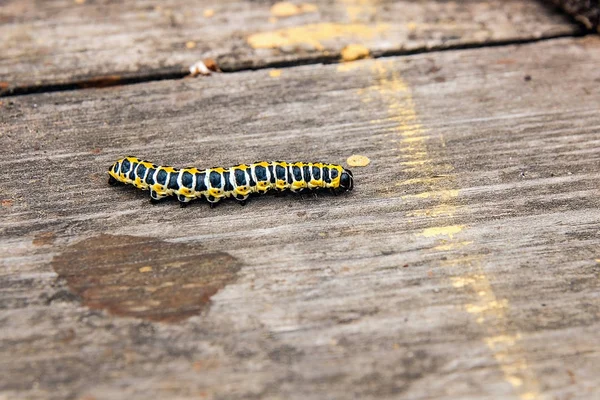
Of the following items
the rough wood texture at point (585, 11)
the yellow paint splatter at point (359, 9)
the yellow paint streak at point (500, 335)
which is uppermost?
the yellow paint splatter at point (359, 9)

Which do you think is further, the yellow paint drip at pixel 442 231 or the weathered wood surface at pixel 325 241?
the yellow paint drip at pixel 442 231

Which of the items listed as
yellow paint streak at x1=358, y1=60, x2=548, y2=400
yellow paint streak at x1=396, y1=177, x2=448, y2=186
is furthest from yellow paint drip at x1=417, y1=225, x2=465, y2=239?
yellow paint streak at x1=396, y1=177, x2=448, y2=186

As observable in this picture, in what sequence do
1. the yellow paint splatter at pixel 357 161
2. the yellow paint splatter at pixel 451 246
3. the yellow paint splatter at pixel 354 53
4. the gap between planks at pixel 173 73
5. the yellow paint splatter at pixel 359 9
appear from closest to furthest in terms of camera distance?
the yellow paint splatter at pixel 451 246 < the yellow paint splatter at pixel 357 161 < the gap between planks at pixel 173 73 < the yellow paint splatter at pixel 354 53 < the yellow paint splatter at pixel 359 9

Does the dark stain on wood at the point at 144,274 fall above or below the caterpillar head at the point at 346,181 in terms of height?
below

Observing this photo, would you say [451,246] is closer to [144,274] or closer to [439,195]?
[439,195]

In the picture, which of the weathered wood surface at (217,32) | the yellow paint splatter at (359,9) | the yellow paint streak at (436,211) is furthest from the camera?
the yellow paint splatter at (359,9)

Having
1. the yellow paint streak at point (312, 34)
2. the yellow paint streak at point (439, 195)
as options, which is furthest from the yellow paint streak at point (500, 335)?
Result: the yellow paint streak at point (312, 34)

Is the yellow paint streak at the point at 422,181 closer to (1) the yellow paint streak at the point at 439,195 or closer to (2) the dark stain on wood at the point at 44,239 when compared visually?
(1) the yellow paint streak at the point at 439,195
